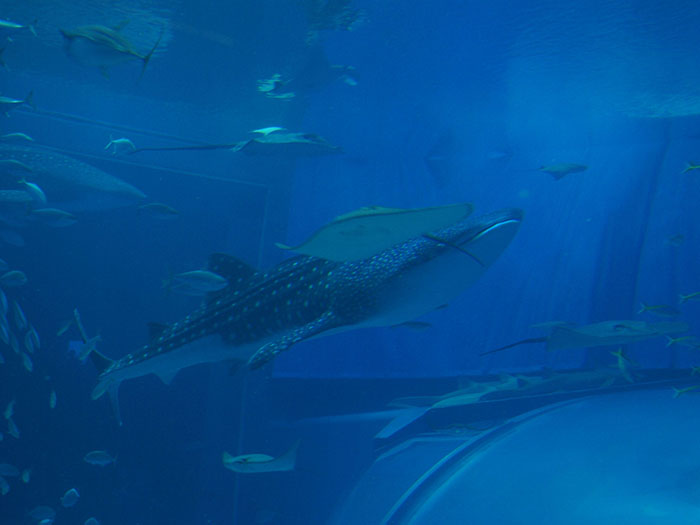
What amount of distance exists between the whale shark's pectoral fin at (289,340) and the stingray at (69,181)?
633cm

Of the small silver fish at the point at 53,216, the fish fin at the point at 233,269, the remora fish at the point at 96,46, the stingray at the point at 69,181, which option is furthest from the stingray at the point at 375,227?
the stingray at the point at 69,181

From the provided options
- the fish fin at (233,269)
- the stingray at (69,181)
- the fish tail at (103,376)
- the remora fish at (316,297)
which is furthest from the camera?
the stingray at (69,181)

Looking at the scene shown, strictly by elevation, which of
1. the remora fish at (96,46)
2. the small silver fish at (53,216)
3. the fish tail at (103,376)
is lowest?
the fish tail at (103,376)

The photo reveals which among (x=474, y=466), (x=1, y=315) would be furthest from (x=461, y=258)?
(x=1, y=315)

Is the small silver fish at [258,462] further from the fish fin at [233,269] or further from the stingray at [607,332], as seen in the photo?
the stingray at [607,332]

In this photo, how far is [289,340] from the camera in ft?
7.99

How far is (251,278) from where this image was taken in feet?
10.1

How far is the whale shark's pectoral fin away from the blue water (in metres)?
4.09

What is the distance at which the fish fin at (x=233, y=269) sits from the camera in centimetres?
319

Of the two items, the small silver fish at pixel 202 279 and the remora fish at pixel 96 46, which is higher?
the remora fish at pixel 96 46

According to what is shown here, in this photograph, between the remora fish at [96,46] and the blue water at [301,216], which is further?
the blue water at [301,216]

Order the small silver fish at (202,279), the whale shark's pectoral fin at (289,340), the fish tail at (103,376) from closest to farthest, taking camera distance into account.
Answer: the whale shark's pectoral fin at (289,340) < the fish tail at (103,376) < the small silver fish at (202,279)

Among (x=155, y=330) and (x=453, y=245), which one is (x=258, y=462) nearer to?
(x=155, y=330)

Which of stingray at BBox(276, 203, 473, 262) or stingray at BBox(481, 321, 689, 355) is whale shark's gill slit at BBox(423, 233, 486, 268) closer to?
stingray at BBox(276, 203, 473, 262)
